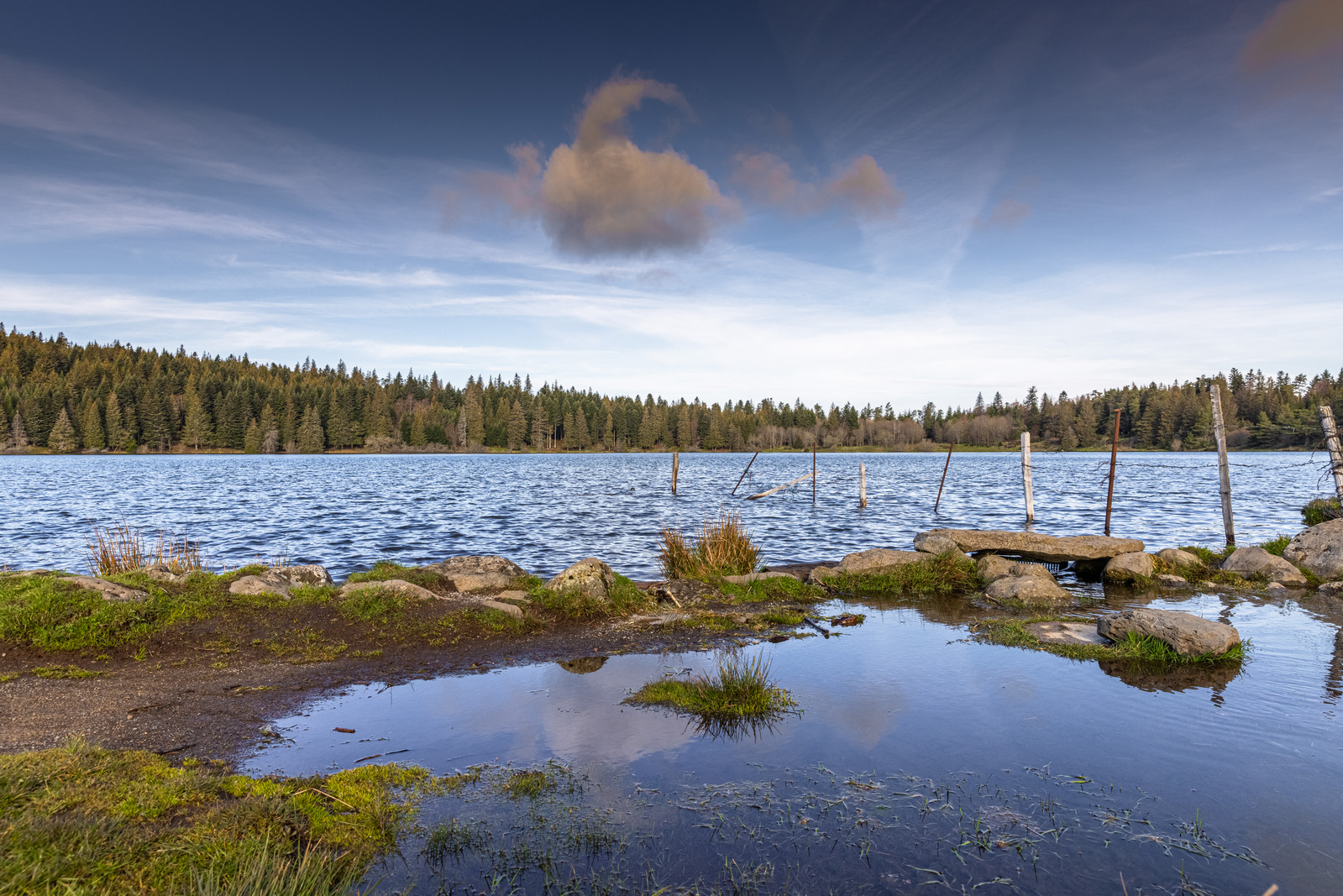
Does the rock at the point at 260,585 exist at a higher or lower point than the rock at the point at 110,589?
lower

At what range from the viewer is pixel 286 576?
515 inches

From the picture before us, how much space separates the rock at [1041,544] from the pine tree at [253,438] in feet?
529

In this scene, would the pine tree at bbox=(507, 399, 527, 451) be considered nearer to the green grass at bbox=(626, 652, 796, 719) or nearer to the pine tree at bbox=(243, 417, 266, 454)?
the pine tree at bbox=(243, 417, 266, 454)

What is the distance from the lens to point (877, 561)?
1678 centimetres

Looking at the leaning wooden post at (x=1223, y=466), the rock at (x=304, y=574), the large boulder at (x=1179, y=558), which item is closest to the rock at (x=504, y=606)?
the rock at (x=304, y=574)

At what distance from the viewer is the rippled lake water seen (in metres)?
21.8

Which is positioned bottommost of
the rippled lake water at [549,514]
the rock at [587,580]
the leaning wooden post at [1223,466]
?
the rippled lake water at [549,514]

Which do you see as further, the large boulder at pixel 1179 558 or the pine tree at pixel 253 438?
the pine tree at pixel 253 438

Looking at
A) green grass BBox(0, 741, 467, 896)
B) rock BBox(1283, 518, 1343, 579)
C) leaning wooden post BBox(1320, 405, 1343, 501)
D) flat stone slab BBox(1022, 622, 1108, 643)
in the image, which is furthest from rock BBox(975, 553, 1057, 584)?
green grass BBox(0, 741, 467, 896)

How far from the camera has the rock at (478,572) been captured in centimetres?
1410

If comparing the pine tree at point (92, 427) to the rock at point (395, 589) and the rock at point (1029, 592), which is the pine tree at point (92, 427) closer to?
the rock at point (395, 589)

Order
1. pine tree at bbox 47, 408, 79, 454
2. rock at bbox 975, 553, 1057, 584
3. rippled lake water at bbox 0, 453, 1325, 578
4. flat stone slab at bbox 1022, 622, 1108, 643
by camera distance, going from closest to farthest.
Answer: flat stone slab at bbox 1022, 622, 1108, 643, rock at bbox 975, 553, 1057, 584, rippled lake water at bbox 0, 453, 1325, 578, pine tree at bbox 47, 408, 79, 454

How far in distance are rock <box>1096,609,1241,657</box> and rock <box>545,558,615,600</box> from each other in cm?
885

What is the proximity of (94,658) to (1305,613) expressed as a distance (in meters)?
20.6
